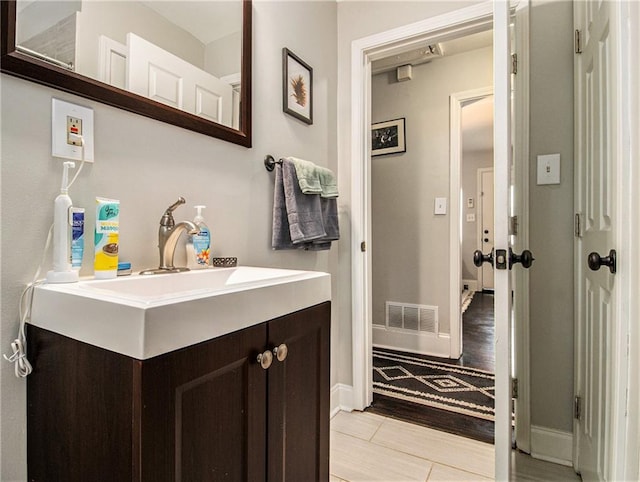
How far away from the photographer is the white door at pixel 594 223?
0.96m

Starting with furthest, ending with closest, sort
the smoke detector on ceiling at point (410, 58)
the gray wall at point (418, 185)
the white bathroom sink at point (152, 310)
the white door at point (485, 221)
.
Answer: the white door at point (485, 221) → the gray wall at point (418, 185) → the smoke detector on ceiling at point (410, 58) → the white bathroom sink at point (152, 310)

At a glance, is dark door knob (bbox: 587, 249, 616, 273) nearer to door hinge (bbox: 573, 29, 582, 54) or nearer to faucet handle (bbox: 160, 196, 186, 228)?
door hinge (bbox: 573, 29, 582, 54)

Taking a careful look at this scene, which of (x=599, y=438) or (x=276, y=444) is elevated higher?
(x=276, y=444)

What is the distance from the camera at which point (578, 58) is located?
1373mm

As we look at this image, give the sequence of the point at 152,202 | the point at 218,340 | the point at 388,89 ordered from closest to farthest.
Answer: the point at 218,340 < the point at 152,202 < the point at 388,89

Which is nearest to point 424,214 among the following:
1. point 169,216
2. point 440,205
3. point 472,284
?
point 440,205

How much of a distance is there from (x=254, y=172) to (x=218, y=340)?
848 mm

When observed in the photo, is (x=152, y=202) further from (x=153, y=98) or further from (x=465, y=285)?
(x=465, y=285)

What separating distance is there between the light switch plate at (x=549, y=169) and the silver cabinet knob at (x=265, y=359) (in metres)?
1.42

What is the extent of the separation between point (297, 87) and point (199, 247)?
0.94 m

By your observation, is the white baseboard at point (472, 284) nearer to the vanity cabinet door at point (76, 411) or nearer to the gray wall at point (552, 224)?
the gray wall at point (552, 224)

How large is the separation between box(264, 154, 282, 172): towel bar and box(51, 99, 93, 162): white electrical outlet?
65 cm

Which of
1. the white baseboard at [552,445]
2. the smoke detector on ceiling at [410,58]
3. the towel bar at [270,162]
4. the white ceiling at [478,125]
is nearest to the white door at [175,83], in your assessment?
the towel bar at [270,162]

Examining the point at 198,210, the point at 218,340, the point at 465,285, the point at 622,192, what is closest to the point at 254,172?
the point at 198,210
